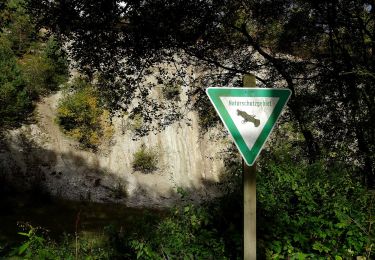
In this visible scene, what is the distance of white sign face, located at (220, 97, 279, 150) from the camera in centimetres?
326

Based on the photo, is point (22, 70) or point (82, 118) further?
point (22, 70)

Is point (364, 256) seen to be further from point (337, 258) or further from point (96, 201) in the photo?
point (96, 201)

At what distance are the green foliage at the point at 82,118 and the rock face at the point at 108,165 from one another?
591mm

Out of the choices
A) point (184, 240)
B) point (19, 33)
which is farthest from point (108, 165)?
point (184, 240)

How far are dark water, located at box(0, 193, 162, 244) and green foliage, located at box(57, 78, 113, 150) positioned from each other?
20.6ft

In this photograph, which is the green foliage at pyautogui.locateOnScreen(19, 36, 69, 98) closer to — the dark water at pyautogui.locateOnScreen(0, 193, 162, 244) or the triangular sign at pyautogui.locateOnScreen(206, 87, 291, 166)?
the dark water at pyautogui.locateOnScreen(0, 193, 162, 244)

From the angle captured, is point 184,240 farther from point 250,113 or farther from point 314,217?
point 250,113

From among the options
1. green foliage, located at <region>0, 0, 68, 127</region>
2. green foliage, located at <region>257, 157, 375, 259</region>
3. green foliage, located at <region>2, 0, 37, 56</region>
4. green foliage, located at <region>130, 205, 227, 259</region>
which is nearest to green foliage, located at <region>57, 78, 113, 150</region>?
green foliage, located at <region>0, 0, 68, 127</region>

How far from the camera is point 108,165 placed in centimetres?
2456

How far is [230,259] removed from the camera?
534 centimetres

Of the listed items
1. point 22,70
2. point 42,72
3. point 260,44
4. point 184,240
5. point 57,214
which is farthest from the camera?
point 42,72

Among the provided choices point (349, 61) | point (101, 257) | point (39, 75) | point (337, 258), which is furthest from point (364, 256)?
point (39, 75)

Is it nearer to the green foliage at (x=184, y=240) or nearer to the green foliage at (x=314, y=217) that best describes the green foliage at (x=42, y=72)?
the green foliage at (x=184, y=240)

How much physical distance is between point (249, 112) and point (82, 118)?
2302 centimetres
